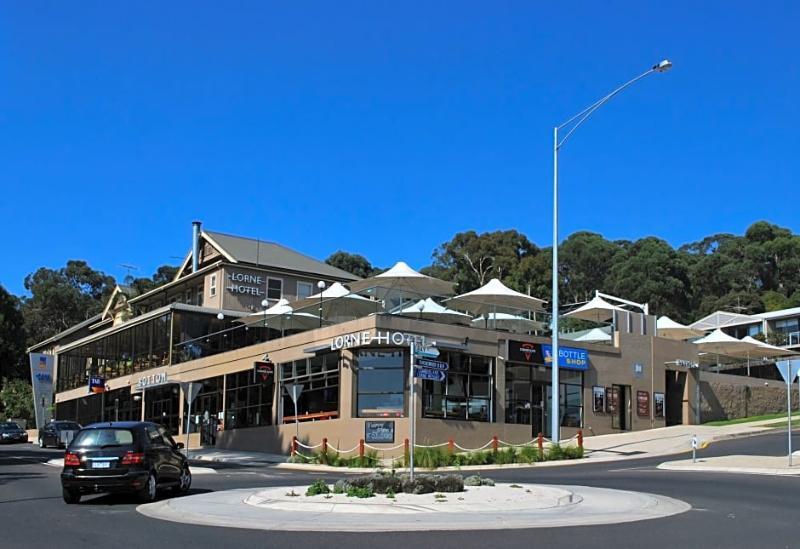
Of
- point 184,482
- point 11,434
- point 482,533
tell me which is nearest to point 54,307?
point 11,434

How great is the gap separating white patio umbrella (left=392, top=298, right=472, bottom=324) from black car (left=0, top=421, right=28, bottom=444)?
3124 cm

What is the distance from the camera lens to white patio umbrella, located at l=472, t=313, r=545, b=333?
3686 cm

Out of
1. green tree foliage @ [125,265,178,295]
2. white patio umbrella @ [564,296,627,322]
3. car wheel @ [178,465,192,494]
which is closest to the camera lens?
car wheel @ [178,465,192,494]

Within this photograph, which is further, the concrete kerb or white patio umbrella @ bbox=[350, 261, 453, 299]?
white patio umbrella @ bbox=[350, 261, 453, 299]

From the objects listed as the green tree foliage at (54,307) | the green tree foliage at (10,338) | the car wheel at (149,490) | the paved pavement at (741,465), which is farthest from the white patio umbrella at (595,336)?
the green tree foliage at (54,307)

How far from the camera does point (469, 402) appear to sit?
32.8 metres

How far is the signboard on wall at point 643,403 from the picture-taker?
38812 mm

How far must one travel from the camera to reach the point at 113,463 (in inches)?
608

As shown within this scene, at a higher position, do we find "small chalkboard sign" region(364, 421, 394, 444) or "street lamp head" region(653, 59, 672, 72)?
"street lamp head" region(653, 59, 672, 72)

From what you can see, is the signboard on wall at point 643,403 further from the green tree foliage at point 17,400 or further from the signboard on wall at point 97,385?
the green tree foliage at point 17,400

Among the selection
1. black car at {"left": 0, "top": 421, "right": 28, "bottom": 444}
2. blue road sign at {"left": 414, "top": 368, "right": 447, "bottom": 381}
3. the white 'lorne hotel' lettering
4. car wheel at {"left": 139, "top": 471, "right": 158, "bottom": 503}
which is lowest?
black car at {"left": 0, "top": 421, "right": 28, "bottom": 444}

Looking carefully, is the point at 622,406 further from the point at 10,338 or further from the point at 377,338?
the point at 10,338

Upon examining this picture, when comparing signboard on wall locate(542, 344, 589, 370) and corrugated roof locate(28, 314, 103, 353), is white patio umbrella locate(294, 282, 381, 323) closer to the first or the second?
signboard on wall locate(542, 344, 589, 370)

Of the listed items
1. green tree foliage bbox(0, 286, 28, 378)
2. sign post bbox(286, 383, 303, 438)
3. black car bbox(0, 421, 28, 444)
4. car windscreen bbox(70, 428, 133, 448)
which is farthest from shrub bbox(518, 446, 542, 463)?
green tree foliage bbox(0, 286, 28, 378)
